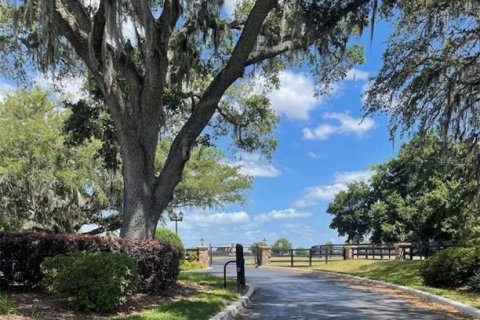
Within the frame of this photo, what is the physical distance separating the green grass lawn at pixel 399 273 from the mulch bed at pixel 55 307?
6.87 metres

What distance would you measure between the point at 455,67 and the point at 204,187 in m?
23.4

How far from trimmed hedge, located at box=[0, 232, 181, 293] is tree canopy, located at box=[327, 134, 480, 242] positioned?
30.5 feet

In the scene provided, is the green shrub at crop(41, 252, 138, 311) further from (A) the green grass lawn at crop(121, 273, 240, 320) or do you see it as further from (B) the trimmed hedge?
(B) the trimmed hedge

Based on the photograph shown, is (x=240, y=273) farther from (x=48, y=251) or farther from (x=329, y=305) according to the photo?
(x=48, y=251)

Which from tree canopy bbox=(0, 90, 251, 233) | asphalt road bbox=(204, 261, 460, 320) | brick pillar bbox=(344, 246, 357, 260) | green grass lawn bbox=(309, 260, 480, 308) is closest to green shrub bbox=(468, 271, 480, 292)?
green grass lawn bbox=(309, 260, 480, 308)

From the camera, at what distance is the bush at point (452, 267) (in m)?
16.5

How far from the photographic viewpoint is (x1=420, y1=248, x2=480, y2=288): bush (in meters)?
16.5

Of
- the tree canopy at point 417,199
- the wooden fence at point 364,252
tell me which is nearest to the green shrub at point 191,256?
the wooden fence at point 364,252

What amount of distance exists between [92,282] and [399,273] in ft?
54.9

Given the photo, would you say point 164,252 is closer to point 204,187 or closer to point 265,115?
point 265,115

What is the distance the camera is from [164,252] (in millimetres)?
13641

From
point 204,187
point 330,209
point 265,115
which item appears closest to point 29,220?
point 204,187

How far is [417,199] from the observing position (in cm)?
4378

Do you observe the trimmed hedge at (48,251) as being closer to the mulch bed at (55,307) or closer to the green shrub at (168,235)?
the mulch bed at (55,307)
